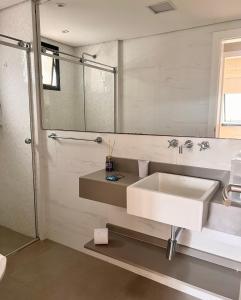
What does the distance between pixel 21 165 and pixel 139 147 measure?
136 cm

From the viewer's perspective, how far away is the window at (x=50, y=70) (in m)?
2.30

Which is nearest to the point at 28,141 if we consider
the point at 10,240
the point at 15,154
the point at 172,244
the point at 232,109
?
the point at 15,154

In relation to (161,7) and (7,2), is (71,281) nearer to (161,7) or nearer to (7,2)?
(161,7)

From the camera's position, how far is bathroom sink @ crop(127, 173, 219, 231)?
128 cm

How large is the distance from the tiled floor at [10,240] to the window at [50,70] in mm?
1584

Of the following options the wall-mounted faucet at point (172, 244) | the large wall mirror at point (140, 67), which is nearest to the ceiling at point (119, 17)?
the large wall mirror at point (140, 67)

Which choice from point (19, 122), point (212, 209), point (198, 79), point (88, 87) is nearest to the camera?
point (212, 209)

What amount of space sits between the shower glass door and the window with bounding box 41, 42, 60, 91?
16 centimetres

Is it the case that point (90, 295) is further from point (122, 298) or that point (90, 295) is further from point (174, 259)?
point (174, 259)

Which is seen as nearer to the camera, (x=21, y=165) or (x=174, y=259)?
(x=174, y=259)

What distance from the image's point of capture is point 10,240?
8.45ft

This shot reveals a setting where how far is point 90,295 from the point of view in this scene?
6.07 ft

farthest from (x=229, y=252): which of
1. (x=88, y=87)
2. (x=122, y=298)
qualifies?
(x=88, y=87)

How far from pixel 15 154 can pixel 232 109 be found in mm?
2115
